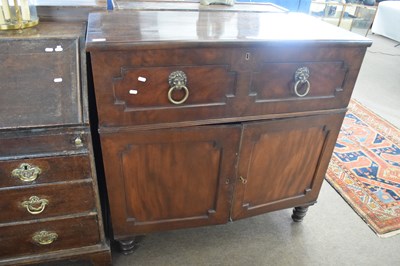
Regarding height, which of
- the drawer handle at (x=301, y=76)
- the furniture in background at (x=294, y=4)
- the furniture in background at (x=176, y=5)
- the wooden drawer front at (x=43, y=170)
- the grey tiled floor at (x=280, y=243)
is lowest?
the grey tiled floor at (x=280, y=243)

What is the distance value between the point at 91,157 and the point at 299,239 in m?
0.94

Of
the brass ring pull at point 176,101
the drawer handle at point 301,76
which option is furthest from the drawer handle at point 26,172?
the drawer handle at point 301,76

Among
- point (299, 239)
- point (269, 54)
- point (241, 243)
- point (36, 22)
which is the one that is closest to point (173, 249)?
point (241, 243)

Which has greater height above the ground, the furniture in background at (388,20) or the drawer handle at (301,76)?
the drawer handle at (301,76)

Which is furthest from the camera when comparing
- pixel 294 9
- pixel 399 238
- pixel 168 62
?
pixel 294 9

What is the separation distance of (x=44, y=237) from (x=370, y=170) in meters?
1.65

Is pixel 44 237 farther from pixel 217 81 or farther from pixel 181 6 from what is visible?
pixel 181 6

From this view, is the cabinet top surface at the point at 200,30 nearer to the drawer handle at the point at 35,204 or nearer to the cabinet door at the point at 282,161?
the cabinet door at the point at 282,161

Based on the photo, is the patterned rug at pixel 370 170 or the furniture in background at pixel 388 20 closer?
the patterned rug at pixel 370 170

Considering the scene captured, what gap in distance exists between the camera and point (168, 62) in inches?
33.4

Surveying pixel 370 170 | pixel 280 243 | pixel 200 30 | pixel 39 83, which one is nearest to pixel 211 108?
pixel 200 30

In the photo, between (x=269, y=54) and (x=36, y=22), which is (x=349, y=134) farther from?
(x=36, y=22)

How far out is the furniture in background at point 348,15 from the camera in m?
4.47

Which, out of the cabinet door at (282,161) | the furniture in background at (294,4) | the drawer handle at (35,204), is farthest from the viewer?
the furniture in background at (294,4)
